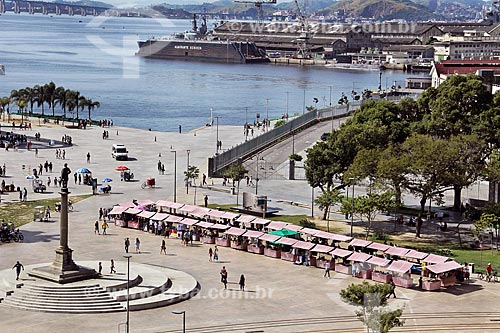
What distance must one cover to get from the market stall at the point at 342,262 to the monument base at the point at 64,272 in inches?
408

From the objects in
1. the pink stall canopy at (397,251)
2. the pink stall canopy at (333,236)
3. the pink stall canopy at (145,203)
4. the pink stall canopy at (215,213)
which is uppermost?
the pink stall canopy at (145,203)

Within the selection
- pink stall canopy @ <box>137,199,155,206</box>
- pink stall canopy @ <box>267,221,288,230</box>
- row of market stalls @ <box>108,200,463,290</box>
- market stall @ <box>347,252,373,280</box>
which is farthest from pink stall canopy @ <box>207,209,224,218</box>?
market stall @ <box>347,252,373,280</box>

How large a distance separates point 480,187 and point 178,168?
66.6ft

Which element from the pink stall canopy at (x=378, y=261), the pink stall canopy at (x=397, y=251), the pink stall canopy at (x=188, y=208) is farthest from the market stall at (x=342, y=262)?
the pink stall canopy at (x=188, y=208)

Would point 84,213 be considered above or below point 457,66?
below

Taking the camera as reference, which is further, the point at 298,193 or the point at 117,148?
the point at 117,148

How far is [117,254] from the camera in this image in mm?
45875

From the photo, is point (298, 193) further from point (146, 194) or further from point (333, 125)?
point (333, 125)

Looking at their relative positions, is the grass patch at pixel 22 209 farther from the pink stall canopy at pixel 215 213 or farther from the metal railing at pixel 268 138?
the metal railing at pixel 268 138

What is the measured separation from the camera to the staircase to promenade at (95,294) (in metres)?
37.1

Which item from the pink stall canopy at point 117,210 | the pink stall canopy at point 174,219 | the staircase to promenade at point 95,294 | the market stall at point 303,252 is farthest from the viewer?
the pink stall canopy at point 117,210

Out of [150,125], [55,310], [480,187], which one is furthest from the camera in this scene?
Result: [150,125]

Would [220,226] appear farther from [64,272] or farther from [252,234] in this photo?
[64,272]

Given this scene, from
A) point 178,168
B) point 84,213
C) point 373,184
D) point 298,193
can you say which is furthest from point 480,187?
point 84,213
